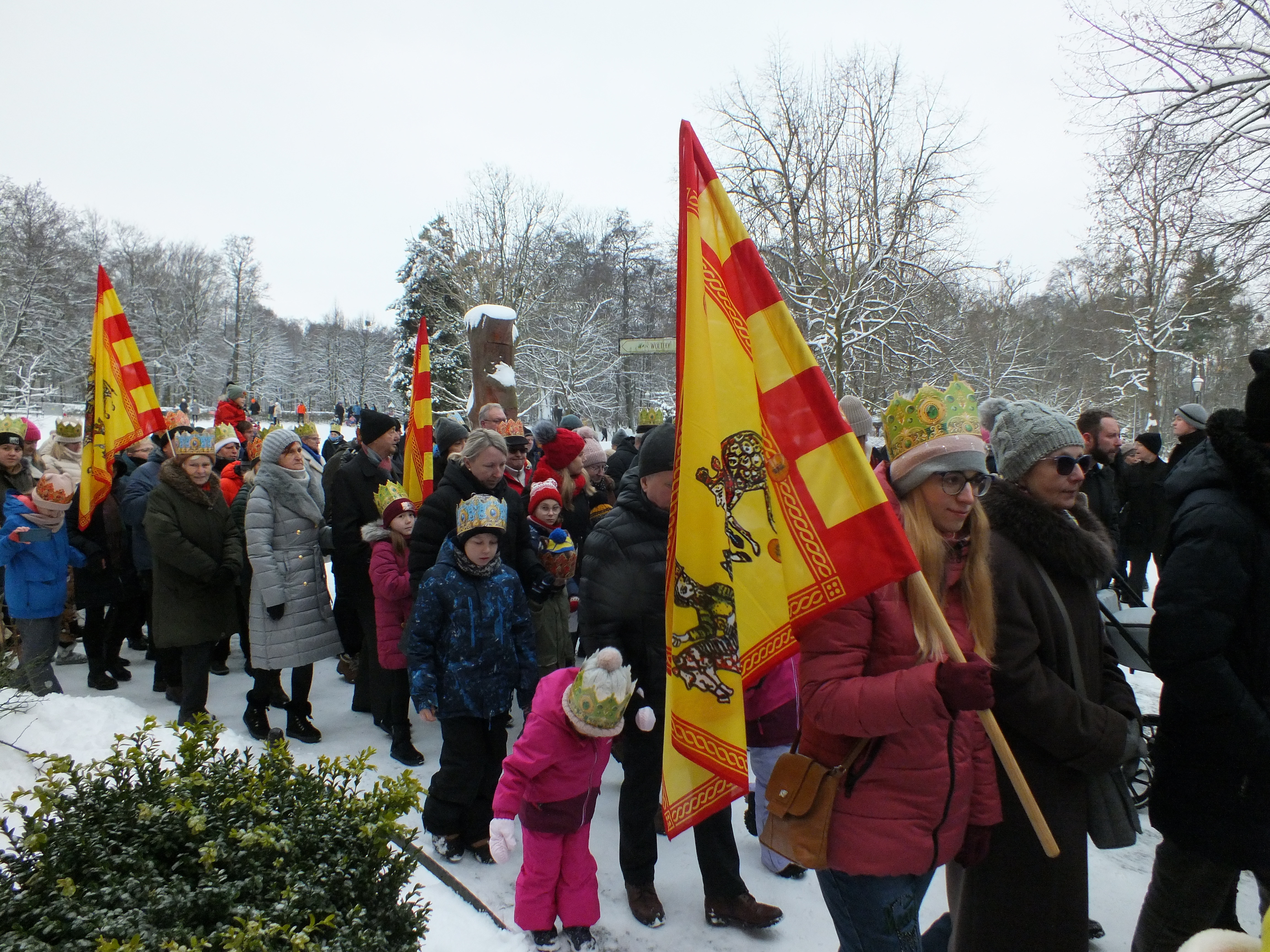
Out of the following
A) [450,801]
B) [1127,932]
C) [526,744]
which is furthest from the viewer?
[450,801]

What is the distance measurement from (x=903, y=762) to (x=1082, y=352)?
40.4m

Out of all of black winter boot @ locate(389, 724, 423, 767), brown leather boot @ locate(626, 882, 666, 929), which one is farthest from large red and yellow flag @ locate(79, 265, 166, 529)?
brown leather boot @ locate(626, 882, 666, 929)

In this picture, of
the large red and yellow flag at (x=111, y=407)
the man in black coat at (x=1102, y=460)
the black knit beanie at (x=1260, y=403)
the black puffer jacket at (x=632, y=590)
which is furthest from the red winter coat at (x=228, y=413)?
the black knit beanie at (x=1260, y=403)

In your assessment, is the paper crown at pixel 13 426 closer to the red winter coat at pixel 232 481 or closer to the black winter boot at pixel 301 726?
the red winter coat at pixel 232 481

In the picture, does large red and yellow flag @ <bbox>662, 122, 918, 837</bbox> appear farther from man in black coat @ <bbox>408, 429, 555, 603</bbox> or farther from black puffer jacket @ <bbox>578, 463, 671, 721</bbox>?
man in black coat @ <bbox>408, 429, 555, 603</bbox>

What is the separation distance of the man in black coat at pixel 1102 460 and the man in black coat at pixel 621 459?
4.05 metres

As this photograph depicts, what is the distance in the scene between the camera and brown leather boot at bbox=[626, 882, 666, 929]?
3.41 metres

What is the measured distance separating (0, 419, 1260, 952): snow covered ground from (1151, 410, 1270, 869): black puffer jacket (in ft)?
4.04

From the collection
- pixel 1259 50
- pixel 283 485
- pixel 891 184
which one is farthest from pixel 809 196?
pixel 283 485

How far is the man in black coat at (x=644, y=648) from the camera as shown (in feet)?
11.0

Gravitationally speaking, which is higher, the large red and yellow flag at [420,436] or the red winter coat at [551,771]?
the large red and yellow flag at [420,436]

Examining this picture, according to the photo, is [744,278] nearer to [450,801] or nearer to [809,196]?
[450,801]

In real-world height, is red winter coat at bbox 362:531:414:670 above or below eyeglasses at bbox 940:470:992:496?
below

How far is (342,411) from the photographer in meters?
49.1
